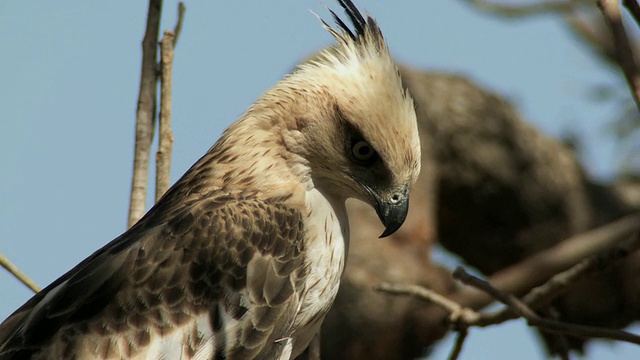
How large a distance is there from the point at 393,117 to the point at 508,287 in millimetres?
1660

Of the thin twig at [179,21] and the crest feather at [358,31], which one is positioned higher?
the thin twig at [179,21]

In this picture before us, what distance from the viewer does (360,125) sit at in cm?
506

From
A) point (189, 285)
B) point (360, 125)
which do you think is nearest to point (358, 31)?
point (360, 125)

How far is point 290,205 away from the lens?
16.6 ft

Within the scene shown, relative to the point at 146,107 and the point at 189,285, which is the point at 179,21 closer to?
the point at 146,107

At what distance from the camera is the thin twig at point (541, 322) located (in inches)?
166

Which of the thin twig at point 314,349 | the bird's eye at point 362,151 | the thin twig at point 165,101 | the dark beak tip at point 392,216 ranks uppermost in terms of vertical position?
the thin twig at point 165,101

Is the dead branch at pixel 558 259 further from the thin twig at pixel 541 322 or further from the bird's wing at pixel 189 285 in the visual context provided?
the bird's wing at pixel 189 285

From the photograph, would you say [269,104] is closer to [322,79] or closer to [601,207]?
[322,79]

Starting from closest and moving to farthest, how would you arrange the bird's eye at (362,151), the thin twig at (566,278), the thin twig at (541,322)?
1. the thin twig at (541,322)
2. the thin twig at (566,278)
3. the bird's eye at (362,151)

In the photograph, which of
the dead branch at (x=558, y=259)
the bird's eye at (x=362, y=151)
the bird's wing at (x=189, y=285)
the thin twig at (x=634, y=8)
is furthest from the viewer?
the dead branch at (x=558, y=259)

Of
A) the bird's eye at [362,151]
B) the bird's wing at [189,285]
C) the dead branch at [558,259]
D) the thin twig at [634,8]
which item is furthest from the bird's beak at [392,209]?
the thin twig at [634,8]

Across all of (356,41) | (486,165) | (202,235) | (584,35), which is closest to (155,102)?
(202,235)

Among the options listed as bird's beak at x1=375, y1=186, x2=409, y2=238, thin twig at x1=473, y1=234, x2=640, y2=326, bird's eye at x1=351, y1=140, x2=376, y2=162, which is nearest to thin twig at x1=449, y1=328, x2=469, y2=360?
thin twig at x1=473, y1=234, x2=640, y2=326
